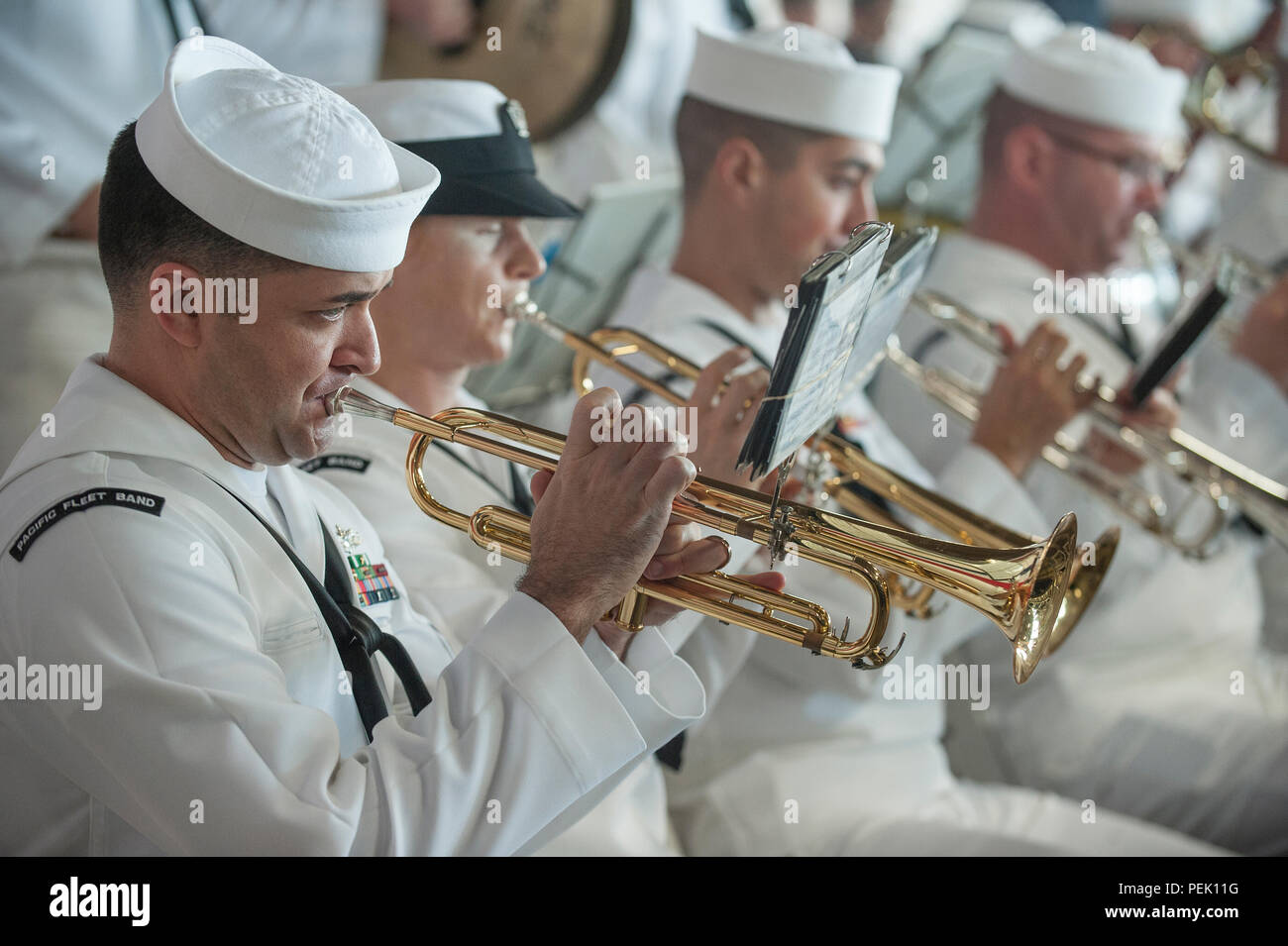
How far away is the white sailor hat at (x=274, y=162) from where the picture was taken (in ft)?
4.33

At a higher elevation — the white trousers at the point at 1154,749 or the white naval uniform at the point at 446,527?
the white naval uniform at the point at 446,527

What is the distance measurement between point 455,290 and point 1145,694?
2.02m

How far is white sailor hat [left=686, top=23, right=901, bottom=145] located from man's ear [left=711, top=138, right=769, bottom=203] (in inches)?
2.5

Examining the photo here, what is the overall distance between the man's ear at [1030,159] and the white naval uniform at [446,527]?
2.02 m

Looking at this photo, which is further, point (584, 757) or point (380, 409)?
point (380, 409)

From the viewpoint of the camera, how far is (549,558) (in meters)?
1.43

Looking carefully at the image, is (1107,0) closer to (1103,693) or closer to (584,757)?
(1103,693)

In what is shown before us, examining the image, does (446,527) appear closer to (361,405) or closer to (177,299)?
(361,405)

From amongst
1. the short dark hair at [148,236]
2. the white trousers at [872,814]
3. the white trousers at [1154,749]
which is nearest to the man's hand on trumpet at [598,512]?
the short dark hair at [148,236]

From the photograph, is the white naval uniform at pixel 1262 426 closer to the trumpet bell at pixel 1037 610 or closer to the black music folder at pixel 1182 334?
the black music folder at pixel 1182 334

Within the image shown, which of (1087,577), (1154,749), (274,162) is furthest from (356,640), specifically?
(1154,749)
